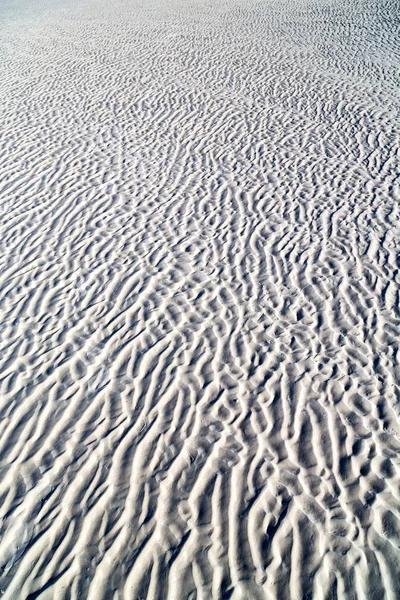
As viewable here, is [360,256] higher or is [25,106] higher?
[25,106]

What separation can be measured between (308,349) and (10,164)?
7.51 meters

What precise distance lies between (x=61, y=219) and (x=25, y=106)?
20.9ft

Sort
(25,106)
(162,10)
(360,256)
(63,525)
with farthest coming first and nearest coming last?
(162,10), (25,106), (360,256), (63,525)

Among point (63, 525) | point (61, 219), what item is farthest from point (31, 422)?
point (61, 219)

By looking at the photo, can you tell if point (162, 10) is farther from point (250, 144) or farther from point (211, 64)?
point (250, 144)

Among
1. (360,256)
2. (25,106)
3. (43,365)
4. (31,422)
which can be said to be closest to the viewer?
(31,422)

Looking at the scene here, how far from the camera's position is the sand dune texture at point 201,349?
4035mm

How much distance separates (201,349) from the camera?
19.3 feet

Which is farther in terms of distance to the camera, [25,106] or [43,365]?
[25,106]

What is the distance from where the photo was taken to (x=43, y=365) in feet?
18.9

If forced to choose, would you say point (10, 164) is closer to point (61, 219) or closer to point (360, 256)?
point (61, 219)

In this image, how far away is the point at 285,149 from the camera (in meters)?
10.6

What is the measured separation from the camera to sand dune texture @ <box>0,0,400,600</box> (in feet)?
13.2

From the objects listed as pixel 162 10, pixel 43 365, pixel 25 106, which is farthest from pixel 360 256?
pixel 162 10
